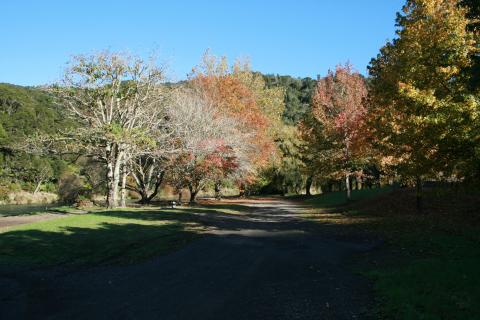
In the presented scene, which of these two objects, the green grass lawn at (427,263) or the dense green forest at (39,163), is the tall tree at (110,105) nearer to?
the dense green forest at (39,163)

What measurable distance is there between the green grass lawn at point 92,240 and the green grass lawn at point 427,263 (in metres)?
7.36

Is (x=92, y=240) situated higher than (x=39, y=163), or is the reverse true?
(x=39, y=163)

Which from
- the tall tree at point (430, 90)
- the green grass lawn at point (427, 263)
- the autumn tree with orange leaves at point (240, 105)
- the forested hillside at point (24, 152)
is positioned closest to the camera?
the green grass lawn at point (427, 263)

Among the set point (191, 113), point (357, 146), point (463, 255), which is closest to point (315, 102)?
point (357, 146)

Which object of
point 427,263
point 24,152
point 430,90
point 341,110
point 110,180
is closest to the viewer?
point 427,263

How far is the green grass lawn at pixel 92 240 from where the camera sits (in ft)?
41.8

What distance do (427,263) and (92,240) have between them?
1126 cm

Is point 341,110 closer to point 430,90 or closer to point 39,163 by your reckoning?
point 430,90

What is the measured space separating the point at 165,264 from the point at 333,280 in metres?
4.84

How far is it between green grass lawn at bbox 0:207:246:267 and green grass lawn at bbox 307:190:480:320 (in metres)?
7.36

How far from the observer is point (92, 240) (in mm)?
15328

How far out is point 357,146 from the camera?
3019cm

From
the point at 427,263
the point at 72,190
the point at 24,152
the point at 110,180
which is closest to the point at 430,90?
the point at 427,263

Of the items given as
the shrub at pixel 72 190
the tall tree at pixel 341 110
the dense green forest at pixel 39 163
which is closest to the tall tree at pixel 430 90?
the tall tree at pixel 341 110
